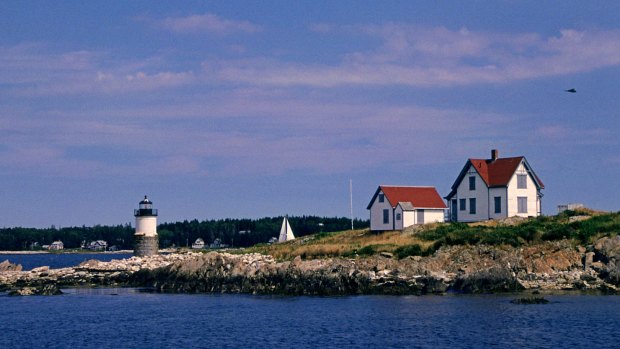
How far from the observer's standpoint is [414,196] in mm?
79000

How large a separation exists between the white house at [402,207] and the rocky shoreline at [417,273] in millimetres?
17558

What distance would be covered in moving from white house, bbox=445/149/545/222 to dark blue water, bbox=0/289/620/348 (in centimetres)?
2644

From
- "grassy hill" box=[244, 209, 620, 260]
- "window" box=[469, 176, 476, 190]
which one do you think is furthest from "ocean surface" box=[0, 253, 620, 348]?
"window" box=[469, 176, 476, 190]

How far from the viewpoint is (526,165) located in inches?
2963

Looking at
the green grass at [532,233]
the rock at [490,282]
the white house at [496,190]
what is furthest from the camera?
the white house at [496,190]

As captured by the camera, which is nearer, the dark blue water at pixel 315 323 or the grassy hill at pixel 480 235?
the dark blue water at pixel 315 323

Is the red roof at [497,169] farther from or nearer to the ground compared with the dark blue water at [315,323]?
farther from the ground

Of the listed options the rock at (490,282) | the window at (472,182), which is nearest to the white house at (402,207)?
the window at (472,182)

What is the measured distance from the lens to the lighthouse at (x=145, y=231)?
80438 millimetres

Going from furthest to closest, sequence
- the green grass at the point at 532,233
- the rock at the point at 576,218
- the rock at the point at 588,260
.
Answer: the rock at the point at 576,218 → the green grass at the point at 532,233 → the rock at the point at 588,260

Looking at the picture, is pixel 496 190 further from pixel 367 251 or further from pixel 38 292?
pixel 38 292

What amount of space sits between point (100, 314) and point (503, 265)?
87.5 feet

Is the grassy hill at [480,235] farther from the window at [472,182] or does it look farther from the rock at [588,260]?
the window at [472,182]

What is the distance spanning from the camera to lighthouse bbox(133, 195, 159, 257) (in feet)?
264
